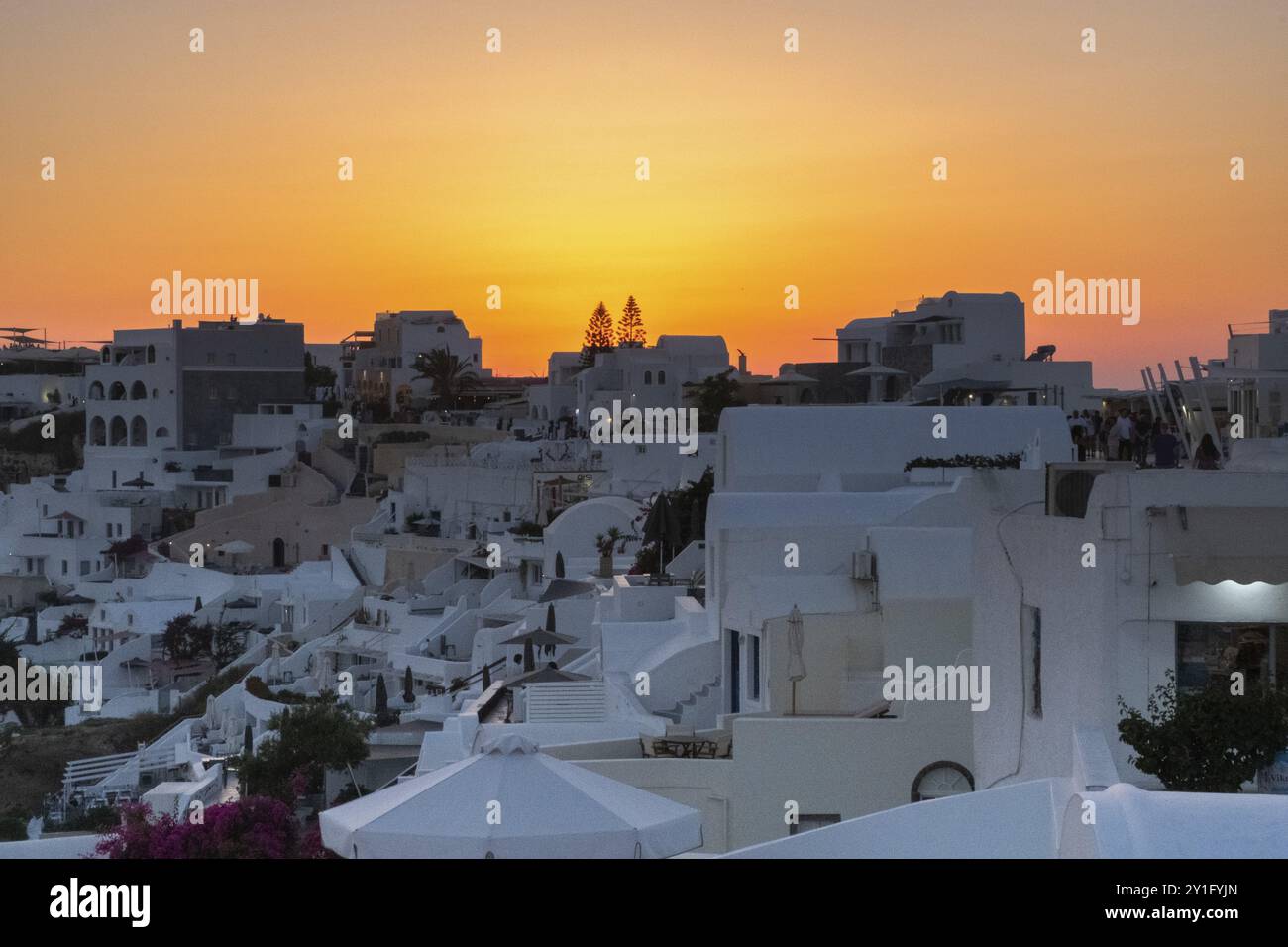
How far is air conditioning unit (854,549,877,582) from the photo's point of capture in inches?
651

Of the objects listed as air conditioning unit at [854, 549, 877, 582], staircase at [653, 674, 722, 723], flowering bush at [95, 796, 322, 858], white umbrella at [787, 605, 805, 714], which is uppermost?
air conditioning unit at [854, 549, 877, 582]

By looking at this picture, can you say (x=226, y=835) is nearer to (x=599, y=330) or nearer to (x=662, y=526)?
(x=662, y=526)

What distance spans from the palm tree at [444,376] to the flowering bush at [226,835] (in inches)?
2996

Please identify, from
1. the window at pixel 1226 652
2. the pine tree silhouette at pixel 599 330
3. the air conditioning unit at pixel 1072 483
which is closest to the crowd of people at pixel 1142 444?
the air conditioning unit at pixel 1072 483

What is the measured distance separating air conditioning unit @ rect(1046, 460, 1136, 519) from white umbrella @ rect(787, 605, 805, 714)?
500 centimetres

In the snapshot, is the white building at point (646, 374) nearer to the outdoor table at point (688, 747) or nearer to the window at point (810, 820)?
the outdoor table at point (688, 747)

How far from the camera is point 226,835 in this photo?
13695 millimetres

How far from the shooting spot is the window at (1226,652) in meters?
10.5

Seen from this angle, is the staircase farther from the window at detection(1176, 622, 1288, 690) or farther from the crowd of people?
the window at detection(1176, 622, 1288, 690)

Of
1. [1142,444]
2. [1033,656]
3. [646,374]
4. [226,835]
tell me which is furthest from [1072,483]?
[646,374]

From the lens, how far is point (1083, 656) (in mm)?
10781

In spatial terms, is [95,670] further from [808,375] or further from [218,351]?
[218,351]

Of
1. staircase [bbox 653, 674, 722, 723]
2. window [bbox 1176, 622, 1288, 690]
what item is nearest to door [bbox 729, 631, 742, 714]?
staircase [bbox 653, 674, 722, 723]

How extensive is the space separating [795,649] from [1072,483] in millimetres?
5353
